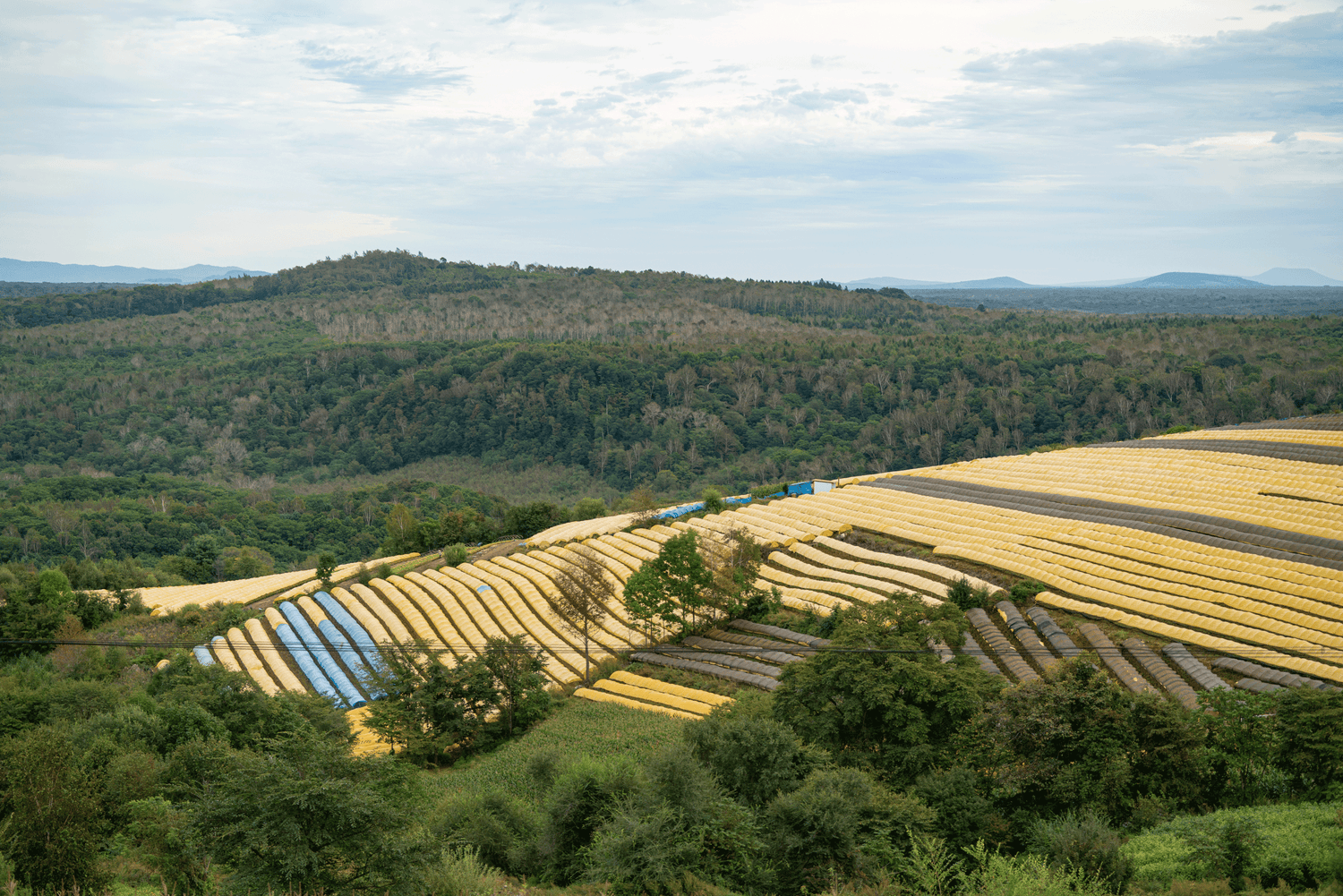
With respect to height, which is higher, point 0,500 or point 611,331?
point 611,331

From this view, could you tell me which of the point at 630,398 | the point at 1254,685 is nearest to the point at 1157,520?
the point at 1254,685

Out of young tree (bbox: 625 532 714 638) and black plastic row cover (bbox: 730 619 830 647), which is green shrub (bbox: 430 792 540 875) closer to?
black plastic row cover (bbox: 730 619 830 647)

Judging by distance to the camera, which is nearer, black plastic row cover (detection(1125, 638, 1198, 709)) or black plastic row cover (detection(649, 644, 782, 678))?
black plastic row cover (detection(1125, 638, 1198, 709))


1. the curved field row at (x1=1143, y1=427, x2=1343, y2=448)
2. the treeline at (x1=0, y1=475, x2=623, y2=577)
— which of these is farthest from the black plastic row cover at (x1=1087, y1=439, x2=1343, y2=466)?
the treeline at (x1=0, y1=475, x2=623, y2=577)

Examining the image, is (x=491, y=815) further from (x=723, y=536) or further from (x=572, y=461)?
(x=572, y=461)

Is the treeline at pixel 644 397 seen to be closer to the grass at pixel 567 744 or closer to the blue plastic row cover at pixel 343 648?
the blue plastic row cover at pixel 343 648

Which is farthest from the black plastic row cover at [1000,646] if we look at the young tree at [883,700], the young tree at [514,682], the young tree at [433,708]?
the young tree at [433,708]

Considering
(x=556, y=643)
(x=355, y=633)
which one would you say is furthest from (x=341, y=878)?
(x=355, y=633)
